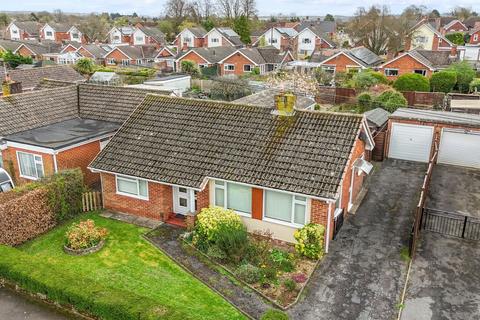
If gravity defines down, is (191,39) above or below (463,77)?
above

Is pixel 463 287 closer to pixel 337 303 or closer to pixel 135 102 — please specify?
pixel 337 303

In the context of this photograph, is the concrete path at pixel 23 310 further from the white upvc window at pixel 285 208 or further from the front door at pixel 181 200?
the white upvc window at pixel 285 208

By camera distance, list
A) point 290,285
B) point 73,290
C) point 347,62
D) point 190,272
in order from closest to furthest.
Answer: point 73,290 < point 290,285 < point 190,272 < point 347,62

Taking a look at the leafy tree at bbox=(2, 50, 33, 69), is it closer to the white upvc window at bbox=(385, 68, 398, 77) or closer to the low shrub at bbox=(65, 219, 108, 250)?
the white upvc window at bbox=(385, 68, 398, 77)

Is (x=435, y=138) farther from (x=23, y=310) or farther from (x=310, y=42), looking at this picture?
(x=310, y=42)

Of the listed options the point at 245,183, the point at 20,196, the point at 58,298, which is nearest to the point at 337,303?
the point at 245,183

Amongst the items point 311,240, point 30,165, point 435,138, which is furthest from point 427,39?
point 30,165

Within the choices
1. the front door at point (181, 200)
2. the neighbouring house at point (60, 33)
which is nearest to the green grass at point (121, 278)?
the front door at point (181, 200)
